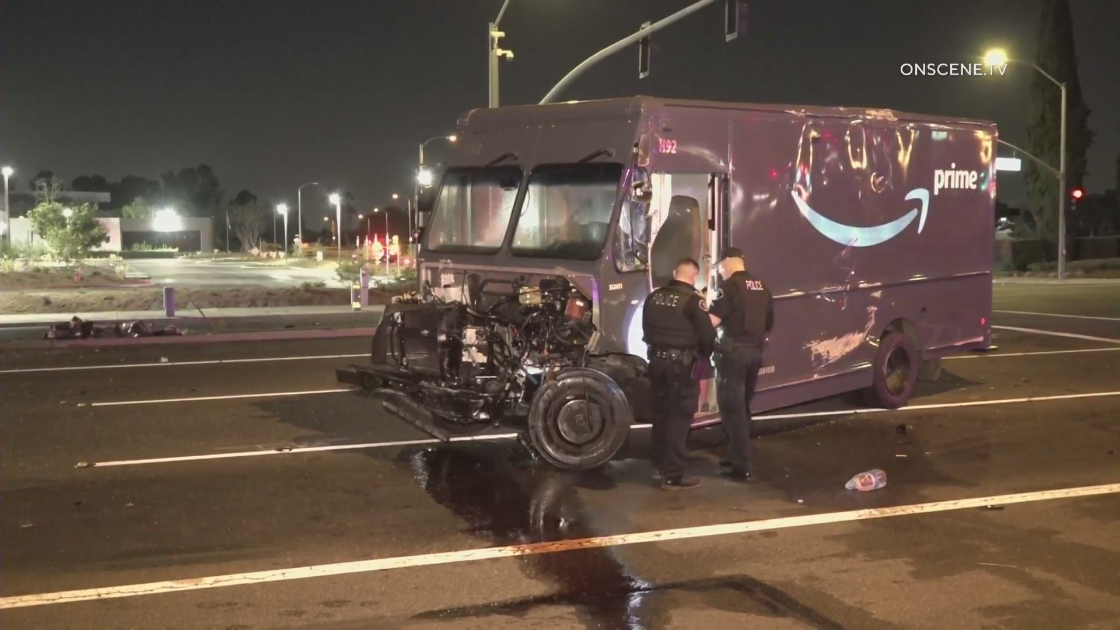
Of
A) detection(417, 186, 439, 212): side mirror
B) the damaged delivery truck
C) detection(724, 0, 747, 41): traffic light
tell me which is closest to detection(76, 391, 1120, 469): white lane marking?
the damaged delivery truck

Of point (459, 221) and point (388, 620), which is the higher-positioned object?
point (459, 221)

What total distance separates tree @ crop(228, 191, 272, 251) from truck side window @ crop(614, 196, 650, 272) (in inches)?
4649

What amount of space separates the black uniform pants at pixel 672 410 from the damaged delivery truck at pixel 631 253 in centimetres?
41

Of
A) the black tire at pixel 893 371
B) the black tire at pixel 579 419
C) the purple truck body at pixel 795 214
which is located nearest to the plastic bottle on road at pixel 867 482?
the purple truck body at pixel 795 214

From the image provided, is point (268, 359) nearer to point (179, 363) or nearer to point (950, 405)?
point (179, 363)

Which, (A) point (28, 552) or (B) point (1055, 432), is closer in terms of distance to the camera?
(A) point (28, 552)

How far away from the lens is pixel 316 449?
9148 millimetres

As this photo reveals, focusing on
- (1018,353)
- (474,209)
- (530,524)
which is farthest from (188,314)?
(530,524)

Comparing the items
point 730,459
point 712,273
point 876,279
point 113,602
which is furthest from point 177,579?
point 876,279

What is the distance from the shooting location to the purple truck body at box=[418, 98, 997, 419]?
8352 millimetres

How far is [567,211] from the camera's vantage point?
859cm

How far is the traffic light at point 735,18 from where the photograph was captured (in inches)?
693

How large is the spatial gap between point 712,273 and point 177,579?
506cm

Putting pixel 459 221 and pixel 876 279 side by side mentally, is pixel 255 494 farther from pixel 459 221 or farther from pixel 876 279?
pixel 876 279
